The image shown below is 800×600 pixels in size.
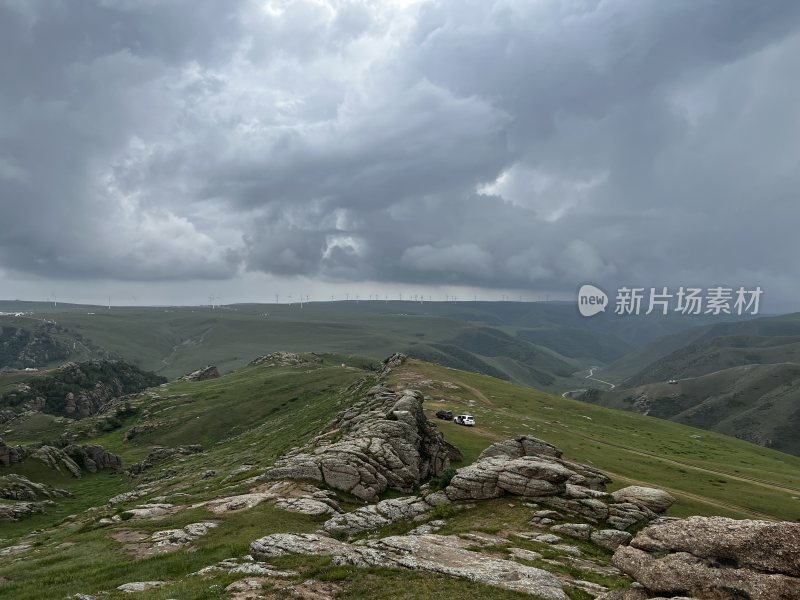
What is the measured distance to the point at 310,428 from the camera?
3688 inches

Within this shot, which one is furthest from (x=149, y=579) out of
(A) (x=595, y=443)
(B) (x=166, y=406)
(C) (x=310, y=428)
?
(B) (x=166, y=406)

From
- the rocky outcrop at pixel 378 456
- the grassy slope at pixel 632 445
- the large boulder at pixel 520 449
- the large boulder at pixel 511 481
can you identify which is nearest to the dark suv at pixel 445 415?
the grassy slope at pixel 632 445

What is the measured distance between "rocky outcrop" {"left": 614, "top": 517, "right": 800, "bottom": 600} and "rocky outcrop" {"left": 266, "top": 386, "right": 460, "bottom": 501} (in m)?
33.4

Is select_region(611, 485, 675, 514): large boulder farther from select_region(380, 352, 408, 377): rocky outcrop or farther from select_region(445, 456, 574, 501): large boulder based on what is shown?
select_region(380, 352, 408, 377): rocky outcrop

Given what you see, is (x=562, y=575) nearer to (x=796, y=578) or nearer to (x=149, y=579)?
(x=796, y=578)

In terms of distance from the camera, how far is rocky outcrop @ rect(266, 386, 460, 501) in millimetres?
50031

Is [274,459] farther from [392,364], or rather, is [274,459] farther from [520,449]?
[392,364]

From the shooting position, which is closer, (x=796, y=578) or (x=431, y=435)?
(x=796, y=578)

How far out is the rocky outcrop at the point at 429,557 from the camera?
24672 mm

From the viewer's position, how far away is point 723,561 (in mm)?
18562

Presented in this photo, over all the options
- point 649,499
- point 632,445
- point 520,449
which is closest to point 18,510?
point 520,449

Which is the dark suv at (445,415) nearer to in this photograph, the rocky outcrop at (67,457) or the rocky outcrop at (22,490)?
the rocky outcrop at (22,490)

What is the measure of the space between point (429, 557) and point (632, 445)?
289 ft

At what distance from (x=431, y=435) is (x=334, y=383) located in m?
101
